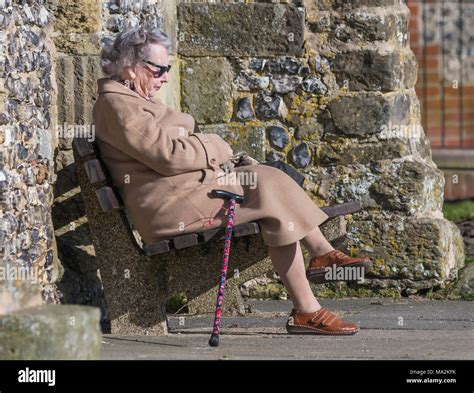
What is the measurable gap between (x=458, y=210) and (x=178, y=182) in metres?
5.30

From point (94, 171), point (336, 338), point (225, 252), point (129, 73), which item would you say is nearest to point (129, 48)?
point (129, 73)

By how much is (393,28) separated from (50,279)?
92.6 inches

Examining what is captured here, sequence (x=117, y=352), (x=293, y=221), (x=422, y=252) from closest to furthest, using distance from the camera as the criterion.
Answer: (x=117, y=352) < (x=293, y=221) < (x=422, y=252)

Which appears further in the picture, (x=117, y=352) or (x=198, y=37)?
(x=198, y=37)

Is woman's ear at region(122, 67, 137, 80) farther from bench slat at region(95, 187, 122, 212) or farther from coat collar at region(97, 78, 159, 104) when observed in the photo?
bench slat at region(95, 187, 122, 212)

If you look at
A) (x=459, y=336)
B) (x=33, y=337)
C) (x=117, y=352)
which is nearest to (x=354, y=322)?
(x=459, y=336)

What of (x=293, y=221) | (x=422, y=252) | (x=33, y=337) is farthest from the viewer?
(x=422, y=252)

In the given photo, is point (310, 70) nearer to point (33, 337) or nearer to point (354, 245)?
point (354, 245)

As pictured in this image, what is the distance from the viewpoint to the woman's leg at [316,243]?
249 inches

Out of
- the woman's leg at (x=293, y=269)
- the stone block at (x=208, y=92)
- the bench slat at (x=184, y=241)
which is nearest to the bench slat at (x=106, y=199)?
the bench slat at (x=184, y=241)

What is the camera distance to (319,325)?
20.6ft

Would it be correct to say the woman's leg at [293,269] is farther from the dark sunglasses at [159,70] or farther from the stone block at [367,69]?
the stone block at [367,69]

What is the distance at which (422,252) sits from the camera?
7492mm

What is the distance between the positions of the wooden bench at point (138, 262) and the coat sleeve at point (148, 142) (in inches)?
5.6
